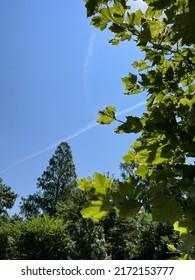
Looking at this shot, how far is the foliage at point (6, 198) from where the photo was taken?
45500mm

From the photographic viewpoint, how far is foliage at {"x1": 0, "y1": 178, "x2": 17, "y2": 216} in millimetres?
45500

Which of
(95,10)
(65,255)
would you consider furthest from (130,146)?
(65,255)

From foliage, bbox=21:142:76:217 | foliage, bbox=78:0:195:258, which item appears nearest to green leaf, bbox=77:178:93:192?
foliage, bbox=78:0:195:258

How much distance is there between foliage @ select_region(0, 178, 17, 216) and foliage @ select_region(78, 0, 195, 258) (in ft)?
152

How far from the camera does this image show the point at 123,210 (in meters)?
1.25

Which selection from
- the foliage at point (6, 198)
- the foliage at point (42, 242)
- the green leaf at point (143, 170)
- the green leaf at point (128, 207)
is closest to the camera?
the green leaf at point (128, 207)

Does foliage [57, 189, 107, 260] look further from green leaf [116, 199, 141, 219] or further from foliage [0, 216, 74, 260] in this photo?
green leaf [116, 199, 141, 219]

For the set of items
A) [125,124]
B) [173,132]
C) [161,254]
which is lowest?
[161,254]

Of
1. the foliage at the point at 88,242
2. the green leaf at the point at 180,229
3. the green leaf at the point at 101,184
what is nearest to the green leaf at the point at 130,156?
the green leaf at the point at 180,229

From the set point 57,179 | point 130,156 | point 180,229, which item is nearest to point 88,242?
point 130,156

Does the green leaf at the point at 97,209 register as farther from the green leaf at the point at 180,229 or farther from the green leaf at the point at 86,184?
the green leaf at the point at 180,229

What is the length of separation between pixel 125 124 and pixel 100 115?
13.4 inches

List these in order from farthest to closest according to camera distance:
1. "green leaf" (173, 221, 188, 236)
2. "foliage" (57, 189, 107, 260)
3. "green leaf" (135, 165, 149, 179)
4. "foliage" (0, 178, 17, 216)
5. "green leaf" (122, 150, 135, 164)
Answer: "foliage" (0, 178, 17, 216) → "foliage" (57, 189, 107, 260) → "green leaf" (122, 150, 135, 164) → "green leaf" (135, 165, 149, 179) → "green leaf" (173, 221, 188, 236)
